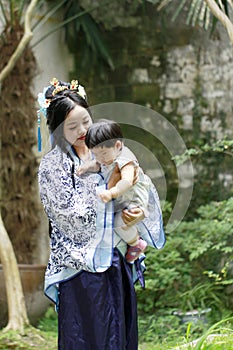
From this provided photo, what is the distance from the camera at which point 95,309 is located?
10.4 ft

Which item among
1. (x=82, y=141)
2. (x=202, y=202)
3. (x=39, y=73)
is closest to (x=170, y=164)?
(x=202, y=202)

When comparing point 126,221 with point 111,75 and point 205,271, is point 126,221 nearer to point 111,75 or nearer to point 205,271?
point 205,271

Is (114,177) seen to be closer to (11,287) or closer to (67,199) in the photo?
(67,199)

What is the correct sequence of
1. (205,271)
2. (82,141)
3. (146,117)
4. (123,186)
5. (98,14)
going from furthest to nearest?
(98,14)
(146,117)
(205,271)
(82,141)
(123,186)

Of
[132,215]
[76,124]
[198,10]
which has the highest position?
[198,10]

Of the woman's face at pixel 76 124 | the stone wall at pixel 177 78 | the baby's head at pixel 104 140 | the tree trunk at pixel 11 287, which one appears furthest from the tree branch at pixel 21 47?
the baby's head at pixel 104 140

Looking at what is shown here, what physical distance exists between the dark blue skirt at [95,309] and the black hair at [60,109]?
0.52 meters

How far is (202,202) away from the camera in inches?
246

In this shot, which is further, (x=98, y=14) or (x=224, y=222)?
(x=98, y=14)

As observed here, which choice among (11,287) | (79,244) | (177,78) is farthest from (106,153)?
(177,78)

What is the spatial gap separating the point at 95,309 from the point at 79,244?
0.26 meters

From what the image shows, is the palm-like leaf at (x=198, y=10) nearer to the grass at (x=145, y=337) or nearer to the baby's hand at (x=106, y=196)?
the grass at (x=145, y=337)

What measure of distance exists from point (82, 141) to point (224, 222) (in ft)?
8.66

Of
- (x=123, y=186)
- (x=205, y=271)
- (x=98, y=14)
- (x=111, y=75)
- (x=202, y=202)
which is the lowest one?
(x=205, y=271)
